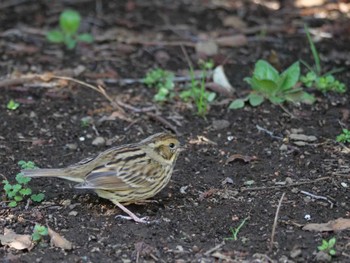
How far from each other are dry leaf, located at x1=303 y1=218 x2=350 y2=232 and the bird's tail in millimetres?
1727

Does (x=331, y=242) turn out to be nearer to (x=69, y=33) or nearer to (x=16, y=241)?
(x=16, y=241)

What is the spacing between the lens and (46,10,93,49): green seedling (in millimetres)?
8658

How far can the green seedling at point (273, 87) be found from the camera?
7.14 meters

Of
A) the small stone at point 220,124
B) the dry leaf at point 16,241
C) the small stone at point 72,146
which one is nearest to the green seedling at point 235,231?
the dry leaf at point 16,241

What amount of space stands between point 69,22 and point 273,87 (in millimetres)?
2753

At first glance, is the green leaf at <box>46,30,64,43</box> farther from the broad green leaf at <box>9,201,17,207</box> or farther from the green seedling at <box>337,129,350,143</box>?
the green seedling at <box>337,129,350,143</box>

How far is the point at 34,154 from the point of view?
6.46 m

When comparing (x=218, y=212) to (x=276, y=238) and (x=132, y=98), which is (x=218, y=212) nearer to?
(x=276, y=238)

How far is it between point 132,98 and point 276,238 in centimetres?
291

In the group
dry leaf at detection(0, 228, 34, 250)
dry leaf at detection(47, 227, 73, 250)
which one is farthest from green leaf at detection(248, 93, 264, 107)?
dry leaf at detection(0, 228, 34, 250)

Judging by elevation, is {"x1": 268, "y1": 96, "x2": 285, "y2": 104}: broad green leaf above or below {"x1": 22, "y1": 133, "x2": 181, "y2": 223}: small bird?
below

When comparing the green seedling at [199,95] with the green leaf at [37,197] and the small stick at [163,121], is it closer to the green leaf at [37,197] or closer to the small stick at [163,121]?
the small stick at [163,121]

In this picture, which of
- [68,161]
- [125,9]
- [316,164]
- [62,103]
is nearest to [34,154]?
[68,161]

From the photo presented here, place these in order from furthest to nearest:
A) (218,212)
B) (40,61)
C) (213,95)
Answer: (40,61), (213,95), (218,212)
